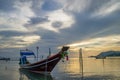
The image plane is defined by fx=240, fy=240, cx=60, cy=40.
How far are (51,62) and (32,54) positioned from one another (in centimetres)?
1069

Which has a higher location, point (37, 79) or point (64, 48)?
point (64, 48)

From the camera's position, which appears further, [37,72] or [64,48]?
[37,72]

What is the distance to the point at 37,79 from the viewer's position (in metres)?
36.6

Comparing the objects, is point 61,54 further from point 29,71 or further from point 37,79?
point 29,71

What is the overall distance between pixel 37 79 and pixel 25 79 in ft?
6.32

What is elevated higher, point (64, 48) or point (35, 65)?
point (64, 48)

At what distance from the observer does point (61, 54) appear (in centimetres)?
4212

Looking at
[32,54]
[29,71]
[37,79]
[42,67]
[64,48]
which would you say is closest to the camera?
[37,79]

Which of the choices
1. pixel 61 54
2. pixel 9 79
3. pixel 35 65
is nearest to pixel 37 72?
pixel 35 65

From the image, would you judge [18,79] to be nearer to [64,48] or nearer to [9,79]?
[9,79]

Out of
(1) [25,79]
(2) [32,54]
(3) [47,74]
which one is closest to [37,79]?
(1) [25,79]

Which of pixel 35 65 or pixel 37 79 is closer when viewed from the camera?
pixel 37 79

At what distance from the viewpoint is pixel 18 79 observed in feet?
123

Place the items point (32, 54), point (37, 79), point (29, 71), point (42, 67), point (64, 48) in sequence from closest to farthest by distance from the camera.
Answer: point (37, 79) → point (64, 48) → point (42, 67) → point (29, 71) → point (32, 54)
